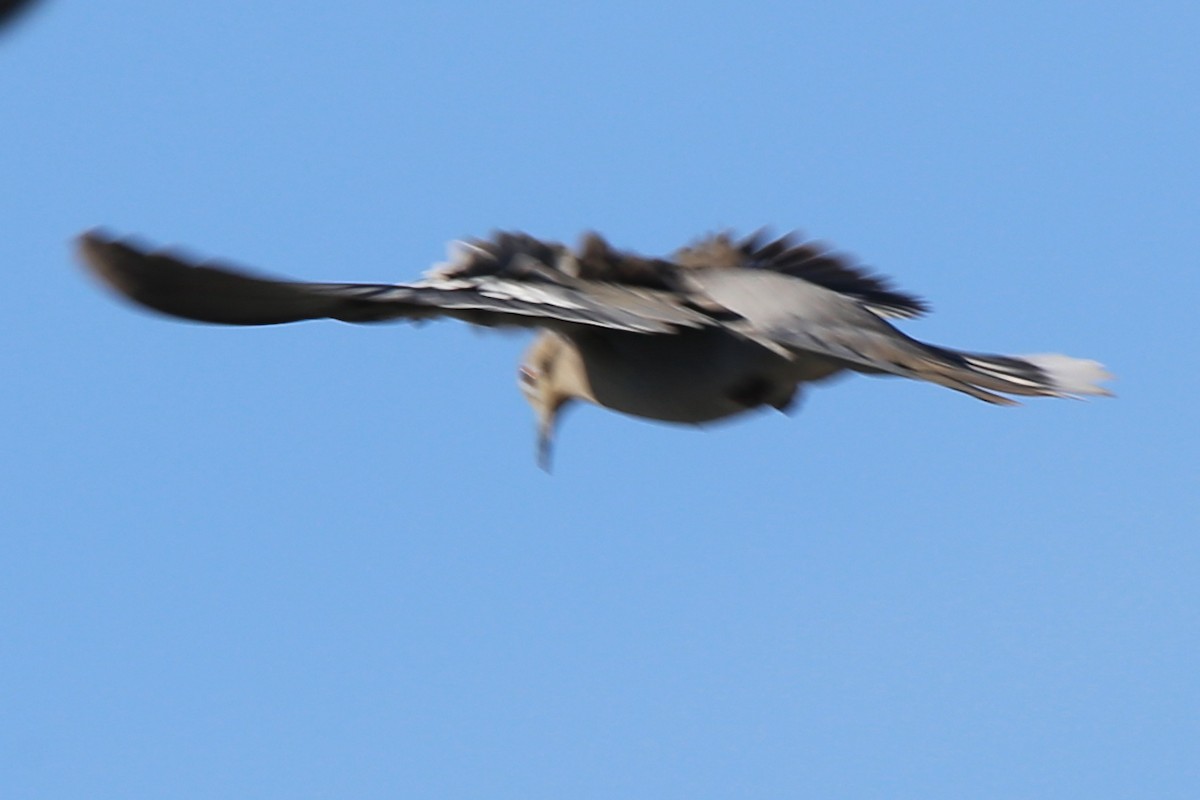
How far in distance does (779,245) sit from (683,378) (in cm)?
152

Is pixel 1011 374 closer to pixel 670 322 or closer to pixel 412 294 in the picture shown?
pixel 670 322

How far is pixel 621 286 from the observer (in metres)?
5.71

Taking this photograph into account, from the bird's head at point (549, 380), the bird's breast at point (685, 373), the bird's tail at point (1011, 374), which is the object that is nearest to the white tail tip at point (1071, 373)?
the bird's tail at point (1011, 374)

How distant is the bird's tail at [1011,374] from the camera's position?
552cm

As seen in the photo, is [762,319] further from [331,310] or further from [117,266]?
[117,266]

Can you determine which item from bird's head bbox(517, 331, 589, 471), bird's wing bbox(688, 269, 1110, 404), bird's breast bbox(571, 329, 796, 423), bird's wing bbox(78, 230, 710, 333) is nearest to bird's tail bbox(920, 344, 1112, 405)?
bird's wing bbox(688, 269, 1110, 404)

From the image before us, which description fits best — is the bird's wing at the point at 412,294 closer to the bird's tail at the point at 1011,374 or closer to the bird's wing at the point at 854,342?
the bird's wing at the point at 854,342

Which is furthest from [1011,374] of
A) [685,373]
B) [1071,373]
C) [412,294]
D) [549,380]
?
[412,294]

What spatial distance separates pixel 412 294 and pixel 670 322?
0.97m

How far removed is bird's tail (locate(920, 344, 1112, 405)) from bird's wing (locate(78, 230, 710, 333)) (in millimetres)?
915

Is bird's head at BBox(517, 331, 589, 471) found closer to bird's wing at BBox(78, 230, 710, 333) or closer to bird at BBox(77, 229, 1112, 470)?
bird at BBox(77, 229, 1112, 470)

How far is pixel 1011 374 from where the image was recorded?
6.22 metres

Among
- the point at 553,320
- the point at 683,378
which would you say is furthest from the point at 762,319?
the point at 553,320

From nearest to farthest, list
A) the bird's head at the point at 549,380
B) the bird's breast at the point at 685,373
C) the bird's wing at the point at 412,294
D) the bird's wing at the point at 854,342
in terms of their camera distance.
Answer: the bird's wing at the point at 412,294 → the bird's wing at the point at 854,342 → the bird's breast at the point at 685,373 → the bird's head at the point at 549,380
